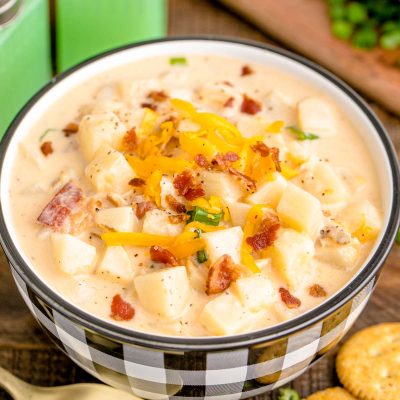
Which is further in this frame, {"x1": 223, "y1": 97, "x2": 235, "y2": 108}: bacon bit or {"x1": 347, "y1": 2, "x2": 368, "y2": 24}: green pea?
{"x1": 347, "y1": 2, "x2": 368, "y2": 24}: green pea

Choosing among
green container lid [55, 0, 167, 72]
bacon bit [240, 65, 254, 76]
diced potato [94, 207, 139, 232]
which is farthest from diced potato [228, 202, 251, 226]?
green container lid [55, 0, 167, 72]

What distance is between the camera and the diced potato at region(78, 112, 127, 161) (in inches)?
121

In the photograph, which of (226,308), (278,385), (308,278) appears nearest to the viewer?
(226,308)

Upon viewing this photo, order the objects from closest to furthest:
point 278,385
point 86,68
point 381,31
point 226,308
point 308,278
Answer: point 226,308 < point 308,278 < point 278,385 < point 86,68 < point 381,31

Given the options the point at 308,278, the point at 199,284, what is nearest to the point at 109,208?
the point at 199,284

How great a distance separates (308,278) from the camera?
2.74 m

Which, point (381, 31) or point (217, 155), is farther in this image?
point (381, 31)

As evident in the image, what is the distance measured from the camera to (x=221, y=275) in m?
2.62

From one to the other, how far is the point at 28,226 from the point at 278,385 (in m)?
1.13

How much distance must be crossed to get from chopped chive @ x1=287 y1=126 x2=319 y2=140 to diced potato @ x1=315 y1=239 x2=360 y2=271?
1.96 ft

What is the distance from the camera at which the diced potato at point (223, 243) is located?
2.65 metres

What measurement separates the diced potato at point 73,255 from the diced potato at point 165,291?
20 centimetres

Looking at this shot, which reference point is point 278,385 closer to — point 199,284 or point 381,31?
point 199,284

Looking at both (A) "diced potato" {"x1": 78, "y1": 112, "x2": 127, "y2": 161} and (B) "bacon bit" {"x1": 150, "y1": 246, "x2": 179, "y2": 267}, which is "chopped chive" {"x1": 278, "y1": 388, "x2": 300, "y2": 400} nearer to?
(B) "bacon bit" {"x1": 150, "y1": 246, "x2": 179, "y2": 267}
